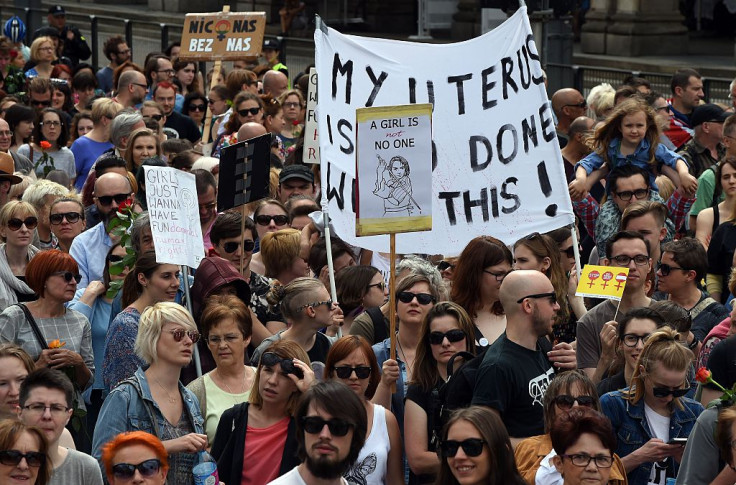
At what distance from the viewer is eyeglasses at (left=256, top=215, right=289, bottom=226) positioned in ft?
33.1

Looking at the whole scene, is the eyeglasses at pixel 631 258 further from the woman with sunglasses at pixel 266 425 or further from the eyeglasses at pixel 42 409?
→ the eyeglasses at pixel 42 409

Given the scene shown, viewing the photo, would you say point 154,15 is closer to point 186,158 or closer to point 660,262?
point 186,158

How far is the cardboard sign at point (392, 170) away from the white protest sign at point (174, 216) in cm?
107

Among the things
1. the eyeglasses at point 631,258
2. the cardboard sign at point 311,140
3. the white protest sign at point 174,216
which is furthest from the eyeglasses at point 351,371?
the cardboard sign at point 311,140

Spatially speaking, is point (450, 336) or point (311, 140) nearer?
point (450, 336)

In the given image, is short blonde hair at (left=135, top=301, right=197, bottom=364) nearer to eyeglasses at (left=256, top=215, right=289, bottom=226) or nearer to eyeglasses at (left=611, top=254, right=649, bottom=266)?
eyeglasses at (left=611, top=254, right=649, bottom=266)

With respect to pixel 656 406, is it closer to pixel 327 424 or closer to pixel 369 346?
pixel 369 346

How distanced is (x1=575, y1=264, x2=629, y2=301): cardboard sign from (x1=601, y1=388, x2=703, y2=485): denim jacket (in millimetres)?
900

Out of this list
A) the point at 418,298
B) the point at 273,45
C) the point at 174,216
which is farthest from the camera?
the point at 273,45

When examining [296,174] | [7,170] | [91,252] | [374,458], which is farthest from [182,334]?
[296,174]

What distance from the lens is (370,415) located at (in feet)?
22.3

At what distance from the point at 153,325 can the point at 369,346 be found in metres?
0.97

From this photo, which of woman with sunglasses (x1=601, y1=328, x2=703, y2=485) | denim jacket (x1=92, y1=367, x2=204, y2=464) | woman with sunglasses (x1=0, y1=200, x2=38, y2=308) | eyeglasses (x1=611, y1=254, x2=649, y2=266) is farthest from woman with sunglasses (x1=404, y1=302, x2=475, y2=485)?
woman with sunglasses (x1=0, y1=200, x2=38, y2=308)

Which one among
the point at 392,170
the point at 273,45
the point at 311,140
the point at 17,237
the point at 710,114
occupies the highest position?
the point at 392,170
